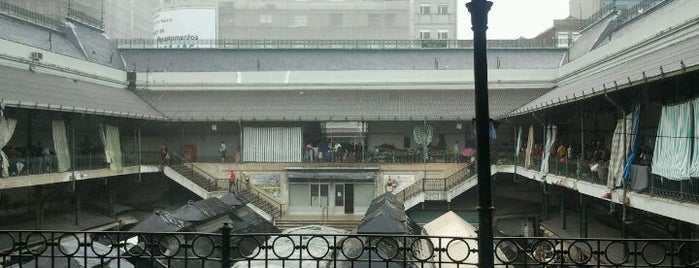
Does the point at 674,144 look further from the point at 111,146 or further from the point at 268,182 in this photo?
the point at 111,146

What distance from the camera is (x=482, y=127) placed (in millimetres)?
4582

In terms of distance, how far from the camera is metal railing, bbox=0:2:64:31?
25.7 m

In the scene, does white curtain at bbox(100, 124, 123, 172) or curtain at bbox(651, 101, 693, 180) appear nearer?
curtain at bbox(651, 101, 693, 180)

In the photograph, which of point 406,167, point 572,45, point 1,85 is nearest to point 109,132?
point 1,85

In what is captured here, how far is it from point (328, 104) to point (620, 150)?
61.2 ft

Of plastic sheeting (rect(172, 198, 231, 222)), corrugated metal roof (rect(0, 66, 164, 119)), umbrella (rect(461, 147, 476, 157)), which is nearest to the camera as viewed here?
plastic sheeting (rect(172, 198, 231, 222))

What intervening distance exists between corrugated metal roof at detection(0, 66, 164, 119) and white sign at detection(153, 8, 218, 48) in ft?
56.4

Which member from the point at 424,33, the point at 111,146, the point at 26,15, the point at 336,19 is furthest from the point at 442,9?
the point at 111,146

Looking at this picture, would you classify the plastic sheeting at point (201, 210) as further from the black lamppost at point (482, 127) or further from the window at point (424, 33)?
the window at point (424, 33)

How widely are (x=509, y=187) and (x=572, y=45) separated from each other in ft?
38.4

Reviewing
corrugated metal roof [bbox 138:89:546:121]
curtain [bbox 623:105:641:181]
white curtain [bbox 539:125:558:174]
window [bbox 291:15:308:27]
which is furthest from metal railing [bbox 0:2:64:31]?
curtain [bbox 623:105:641:181]

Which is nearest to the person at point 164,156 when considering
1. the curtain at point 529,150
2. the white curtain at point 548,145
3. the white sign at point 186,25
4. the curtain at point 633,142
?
the curtain at point 529,150

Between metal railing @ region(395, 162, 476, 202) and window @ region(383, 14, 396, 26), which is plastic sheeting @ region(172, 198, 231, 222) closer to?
metal railing @ region(395, 162, 476, 202)

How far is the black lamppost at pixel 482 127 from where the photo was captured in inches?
181
